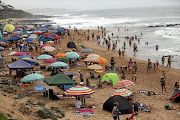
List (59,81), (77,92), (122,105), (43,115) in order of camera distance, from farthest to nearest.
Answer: (59,81)
(77,92)
(122,105)
(43,115)

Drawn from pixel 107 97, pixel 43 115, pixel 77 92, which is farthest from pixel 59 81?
pixel 43 115

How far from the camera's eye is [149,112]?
12.1 meters

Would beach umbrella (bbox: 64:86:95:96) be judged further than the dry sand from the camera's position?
Yes

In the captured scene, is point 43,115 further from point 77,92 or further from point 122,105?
point 122,105

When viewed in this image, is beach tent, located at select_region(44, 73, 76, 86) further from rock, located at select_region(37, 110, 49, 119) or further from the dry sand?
rock, located at select_region(37, 110, 49, 119)

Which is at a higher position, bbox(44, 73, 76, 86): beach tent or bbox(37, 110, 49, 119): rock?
bbox(44, 73, 76, 86): beach tent

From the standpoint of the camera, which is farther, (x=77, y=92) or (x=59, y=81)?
(x=59, y=81)

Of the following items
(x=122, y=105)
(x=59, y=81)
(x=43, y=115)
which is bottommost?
(x=122, y=105)

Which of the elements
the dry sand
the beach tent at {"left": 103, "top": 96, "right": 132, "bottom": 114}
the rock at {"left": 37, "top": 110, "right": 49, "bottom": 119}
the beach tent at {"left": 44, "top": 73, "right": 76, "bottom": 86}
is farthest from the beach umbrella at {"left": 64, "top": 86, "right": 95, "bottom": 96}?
the rock at {"left": 37, "top": 110, "right": 49, "bottom": 119}

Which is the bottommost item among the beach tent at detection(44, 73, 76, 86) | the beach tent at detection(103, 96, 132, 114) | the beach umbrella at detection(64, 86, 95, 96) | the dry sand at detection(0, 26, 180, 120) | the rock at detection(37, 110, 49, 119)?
the dry sand at detection(0, 26, 180, 120)

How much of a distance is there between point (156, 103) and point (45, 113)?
21.0 feet

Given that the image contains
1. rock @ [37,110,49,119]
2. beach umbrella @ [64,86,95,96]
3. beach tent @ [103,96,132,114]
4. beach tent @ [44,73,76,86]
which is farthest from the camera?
beach tent @ [44,73,76,86]

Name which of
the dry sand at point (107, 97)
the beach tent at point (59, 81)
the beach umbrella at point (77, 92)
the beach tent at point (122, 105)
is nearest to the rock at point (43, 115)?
the dry sand at point (107, 97)

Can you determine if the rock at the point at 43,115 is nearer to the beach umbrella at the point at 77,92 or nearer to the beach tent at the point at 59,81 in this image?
the beach umbrella at the point at 77,92
